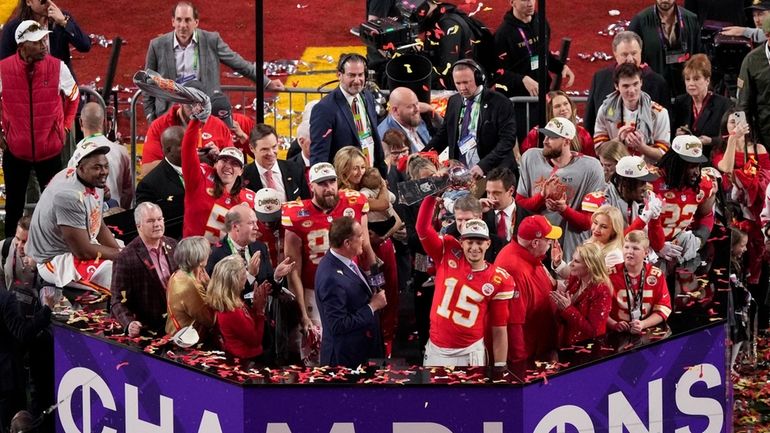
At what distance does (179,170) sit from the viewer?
43.1ft

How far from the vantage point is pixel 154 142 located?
13570 mm

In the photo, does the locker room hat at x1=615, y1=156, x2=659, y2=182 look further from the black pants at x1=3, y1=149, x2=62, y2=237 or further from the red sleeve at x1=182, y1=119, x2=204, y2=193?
the black pants at x1=3, y1=149, x2=62, y2=237

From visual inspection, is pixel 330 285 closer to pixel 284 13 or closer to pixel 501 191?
pixel 501 191

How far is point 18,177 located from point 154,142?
1.17 meters

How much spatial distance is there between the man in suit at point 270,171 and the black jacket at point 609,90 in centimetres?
249

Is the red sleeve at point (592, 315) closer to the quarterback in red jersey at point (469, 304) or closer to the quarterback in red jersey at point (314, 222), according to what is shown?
the quarterback in red jersey at point (469, 304)

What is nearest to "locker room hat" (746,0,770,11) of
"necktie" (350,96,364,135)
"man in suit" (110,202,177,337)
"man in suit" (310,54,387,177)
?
"man in suit" (310,54,387,177)

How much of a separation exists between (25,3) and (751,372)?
20.9ft

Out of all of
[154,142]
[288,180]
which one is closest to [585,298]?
[288,180]

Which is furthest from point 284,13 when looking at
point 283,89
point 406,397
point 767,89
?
point 406,397

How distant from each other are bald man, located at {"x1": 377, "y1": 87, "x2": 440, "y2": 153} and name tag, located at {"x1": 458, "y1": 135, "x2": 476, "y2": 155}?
0.53 m

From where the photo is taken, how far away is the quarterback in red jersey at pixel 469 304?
431 inches

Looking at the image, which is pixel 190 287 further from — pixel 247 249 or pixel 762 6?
pixel 762 6

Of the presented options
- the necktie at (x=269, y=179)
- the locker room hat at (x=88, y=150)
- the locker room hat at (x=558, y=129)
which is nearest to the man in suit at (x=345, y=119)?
the necktie at (x=269, y=179)
